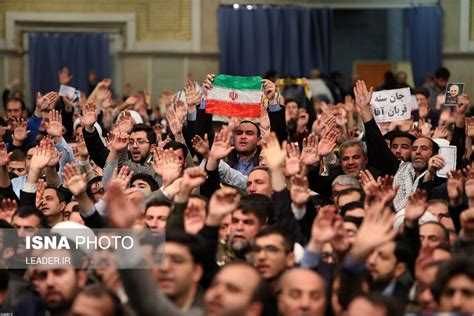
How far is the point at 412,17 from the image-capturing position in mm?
20266

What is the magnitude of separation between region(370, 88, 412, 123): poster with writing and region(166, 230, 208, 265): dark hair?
18.9 feet

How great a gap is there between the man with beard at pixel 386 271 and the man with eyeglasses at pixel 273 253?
0.42m

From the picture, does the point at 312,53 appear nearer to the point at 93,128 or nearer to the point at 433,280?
the point at 93,128

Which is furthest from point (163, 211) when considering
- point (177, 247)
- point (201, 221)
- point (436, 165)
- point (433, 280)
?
point (436, 165)

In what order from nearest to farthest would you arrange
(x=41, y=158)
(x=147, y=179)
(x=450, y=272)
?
1. (x=450, y=272)
2. (x=41, y=158)
3. (x=147, y=179)

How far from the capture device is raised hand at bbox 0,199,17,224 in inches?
319

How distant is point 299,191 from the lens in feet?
25.5

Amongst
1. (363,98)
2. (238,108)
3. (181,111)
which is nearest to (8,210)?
(181,111)

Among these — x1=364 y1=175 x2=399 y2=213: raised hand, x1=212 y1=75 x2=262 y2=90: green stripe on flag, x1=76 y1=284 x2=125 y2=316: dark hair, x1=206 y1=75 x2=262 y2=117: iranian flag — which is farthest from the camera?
x1=212 y1=75 x2=262 y2=90: green stripe on flag

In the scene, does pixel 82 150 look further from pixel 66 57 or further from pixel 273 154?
pixel 66 57

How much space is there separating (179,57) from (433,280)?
47.3ft

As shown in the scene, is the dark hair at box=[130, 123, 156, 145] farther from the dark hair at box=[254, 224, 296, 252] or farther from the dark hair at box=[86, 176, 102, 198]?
the dark hair at box=[254, 224, 296, 252]

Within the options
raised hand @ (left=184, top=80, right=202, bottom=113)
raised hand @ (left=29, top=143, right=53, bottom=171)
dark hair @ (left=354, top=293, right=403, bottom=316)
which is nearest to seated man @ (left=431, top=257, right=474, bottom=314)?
dark hair @ (left=354, top=293, right=403, bottom=316)

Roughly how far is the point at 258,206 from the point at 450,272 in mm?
1865
